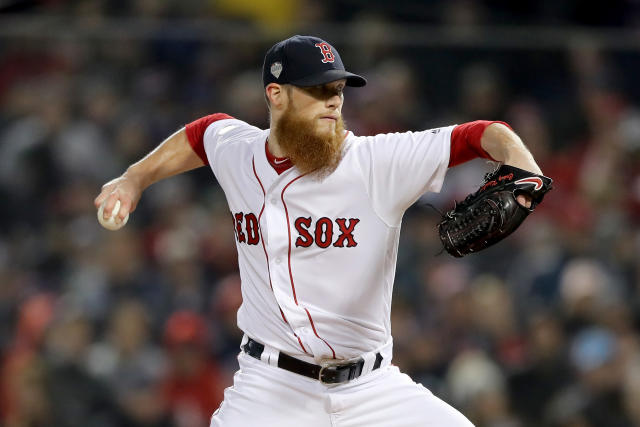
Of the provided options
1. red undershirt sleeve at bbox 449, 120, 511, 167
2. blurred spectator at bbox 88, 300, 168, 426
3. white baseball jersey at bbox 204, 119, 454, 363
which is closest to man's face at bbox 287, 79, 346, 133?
white baseball jersey at bbox 204, 119, 454, 363

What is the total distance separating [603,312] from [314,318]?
11.2 feet

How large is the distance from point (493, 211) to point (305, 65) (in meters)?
0.86

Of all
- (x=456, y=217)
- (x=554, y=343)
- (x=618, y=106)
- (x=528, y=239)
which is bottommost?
(x=554, y=343)

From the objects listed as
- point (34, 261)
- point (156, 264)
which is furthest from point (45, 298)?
point (156, 264)

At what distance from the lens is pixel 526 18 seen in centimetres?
756

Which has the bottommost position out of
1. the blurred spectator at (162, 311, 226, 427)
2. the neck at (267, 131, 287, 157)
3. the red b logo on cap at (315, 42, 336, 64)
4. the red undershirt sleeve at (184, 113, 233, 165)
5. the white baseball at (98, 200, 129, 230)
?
the blurred spectator at (162, 311, 226, 427)

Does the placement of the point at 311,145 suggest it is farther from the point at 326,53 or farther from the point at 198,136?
the point at 198,136

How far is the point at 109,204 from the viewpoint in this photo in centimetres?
364

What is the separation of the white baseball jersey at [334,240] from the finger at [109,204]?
1.44 ft

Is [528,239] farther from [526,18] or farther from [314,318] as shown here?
[314,318]

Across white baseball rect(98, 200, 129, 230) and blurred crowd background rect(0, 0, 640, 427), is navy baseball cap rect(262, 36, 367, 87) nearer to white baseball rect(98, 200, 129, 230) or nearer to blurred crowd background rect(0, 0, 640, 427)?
white baseball rect(98, 200, 129, 230)

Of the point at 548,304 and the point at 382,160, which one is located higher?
the point at 382,160

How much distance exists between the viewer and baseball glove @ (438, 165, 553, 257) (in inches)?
122

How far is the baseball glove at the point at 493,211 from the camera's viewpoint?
3100 mm
